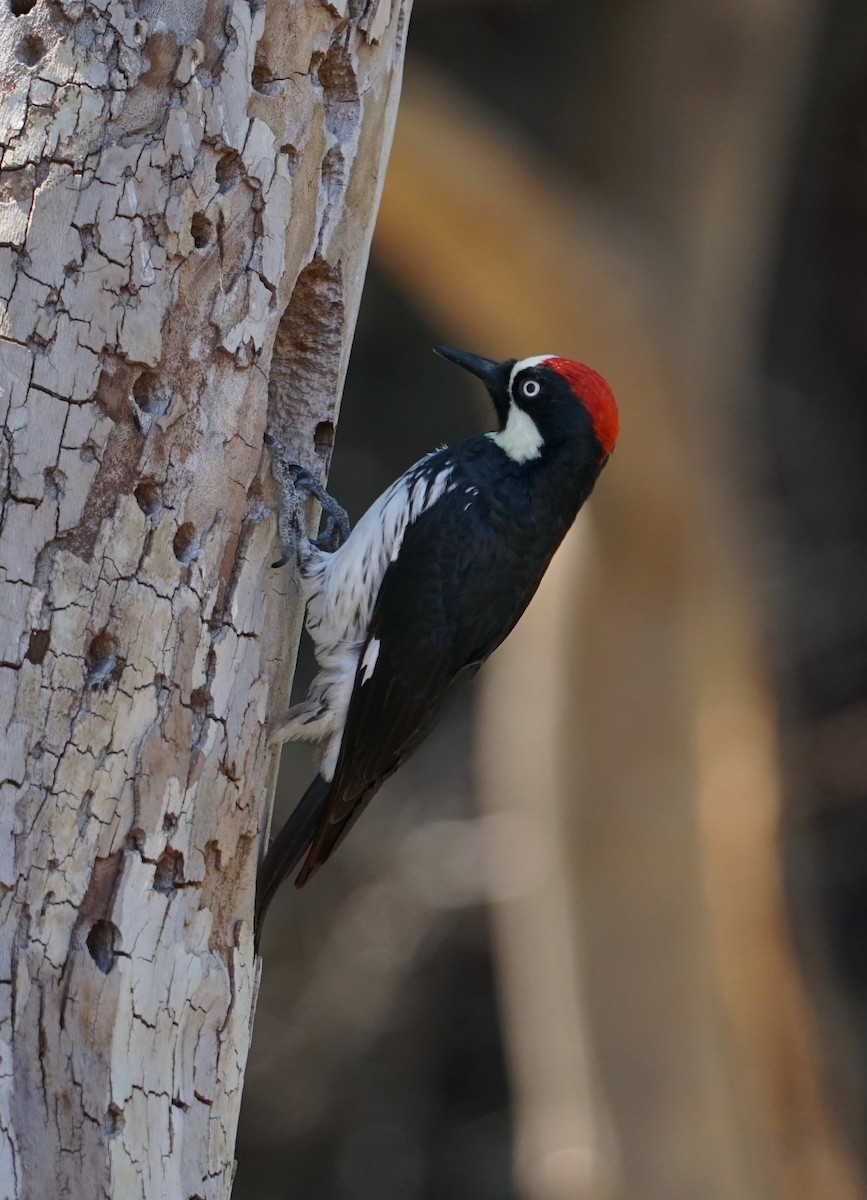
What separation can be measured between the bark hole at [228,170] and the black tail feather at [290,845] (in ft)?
3.62

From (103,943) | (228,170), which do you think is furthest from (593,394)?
(103,943)

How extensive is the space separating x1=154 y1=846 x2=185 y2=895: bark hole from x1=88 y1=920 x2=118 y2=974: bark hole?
9 cm

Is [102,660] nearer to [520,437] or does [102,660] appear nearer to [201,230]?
[201,230]

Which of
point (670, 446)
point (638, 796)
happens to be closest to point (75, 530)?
point (670, 446)

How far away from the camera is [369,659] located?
2.70 m

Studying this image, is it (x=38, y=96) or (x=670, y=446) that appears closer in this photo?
(x=38, y=96)

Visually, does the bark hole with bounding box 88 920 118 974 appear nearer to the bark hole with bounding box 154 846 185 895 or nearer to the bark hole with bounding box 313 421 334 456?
the bark hole with bounding box 154 846 185 895

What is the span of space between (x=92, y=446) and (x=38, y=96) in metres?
0.47

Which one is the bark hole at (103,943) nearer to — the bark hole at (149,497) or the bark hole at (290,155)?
the bark hole at (149,497)

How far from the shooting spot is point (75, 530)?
6.21 ft

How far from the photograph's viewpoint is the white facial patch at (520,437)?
2896 millimetres

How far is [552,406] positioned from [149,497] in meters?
1.12

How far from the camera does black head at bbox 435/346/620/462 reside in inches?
113

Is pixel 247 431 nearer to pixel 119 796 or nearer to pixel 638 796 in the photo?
pixel 119 796
